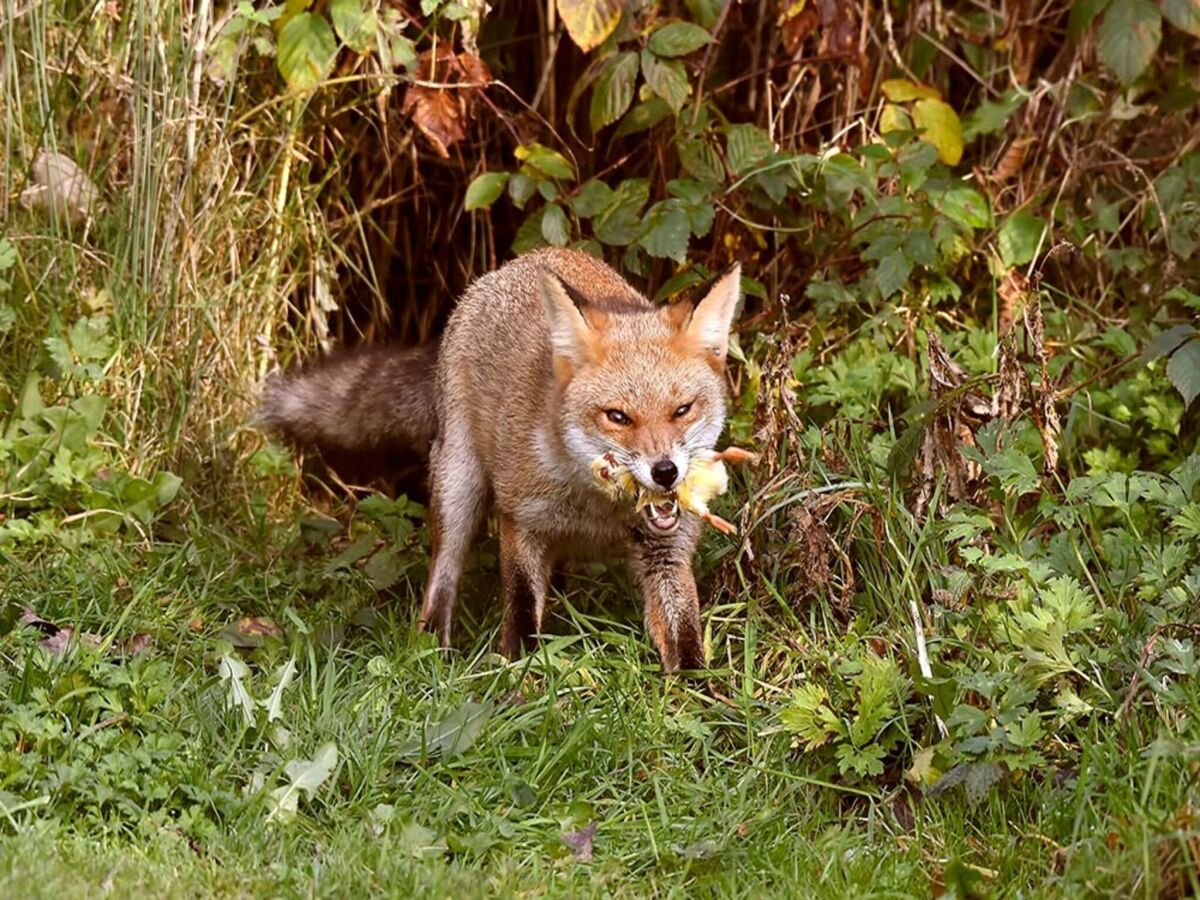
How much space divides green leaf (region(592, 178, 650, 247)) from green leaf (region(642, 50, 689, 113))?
554 millimetres

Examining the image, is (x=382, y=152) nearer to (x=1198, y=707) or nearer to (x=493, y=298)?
(x=493, y=298)

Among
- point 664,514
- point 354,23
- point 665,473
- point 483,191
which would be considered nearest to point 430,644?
point 664,514

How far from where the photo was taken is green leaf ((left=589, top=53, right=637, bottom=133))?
6328 millimetres

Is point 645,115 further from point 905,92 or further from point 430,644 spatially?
point 430,644

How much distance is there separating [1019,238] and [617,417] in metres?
2.60

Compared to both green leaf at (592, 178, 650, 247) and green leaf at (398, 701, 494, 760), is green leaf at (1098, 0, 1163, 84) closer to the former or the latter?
green leaf at (592, 178, 650, 247)

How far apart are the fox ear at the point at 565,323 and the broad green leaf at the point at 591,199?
51.0 inches

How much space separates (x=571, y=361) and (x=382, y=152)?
2516 mm

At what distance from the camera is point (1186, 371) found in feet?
17.8

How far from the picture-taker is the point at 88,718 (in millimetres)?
4668

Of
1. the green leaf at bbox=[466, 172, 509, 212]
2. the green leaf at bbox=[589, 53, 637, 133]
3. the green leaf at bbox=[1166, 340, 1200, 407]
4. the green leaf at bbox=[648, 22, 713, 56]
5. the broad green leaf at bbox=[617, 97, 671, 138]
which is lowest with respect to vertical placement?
the green leaf at bbox=[1166, 340, 1200, 407]

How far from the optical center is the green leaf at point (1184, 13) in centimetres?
Answer: 617

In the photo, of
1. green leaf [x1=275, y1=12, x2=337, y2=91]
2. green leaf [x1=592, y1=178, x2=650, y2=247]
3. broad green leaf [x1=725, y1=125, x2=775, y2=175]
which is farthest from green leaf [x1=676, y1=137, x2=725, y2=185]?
green leaf [x1=275, y1=12, x2=337, y2=91]

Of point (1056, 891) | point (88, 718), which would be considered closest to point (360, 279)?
point (88, 718)
